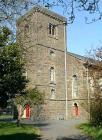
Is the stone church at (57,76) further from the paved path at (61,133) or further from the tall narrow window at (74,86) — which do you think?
the paved path at (61,133)

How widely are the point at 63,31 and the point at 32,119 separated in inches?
740

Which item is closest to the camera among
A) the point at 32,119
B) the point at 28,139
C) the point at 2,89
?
the point at 2,89

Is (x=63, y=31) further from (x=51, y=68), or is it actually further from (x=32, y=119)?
(x=32, y=119)

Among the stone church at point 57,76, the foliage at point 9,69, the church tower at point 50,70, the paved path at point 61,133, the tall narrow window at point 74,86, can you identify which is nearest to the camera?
the foliage at point 9,69

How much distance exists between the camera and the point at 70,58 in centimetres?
6788

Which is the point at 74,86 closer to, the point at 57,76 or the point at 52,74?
the point at 57,76

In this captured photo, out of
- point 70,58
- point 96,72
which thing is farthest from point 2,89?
point 70,58

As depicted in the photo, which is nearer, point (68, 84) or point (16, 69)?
point (16, 69)

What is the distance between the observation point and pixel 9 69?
17.7 metres

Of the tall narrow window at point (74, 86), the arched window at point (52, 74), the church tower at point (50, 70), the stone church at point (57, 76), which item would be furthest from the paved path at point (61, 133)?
the tall narrow window at point (74, 86)

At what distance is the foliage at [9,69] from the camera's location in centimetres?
1736

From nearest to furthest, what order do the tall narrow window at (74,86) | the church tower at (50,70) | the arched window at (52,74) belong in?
the church tower at (50,70), the arched window at (52,74), the tall narrow window at (74,86)

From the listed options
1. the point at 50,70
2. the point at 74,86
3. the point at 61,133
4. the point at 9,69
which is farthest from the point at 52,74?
the point at 9,69

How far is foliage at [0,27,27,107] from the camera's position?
17359mm
